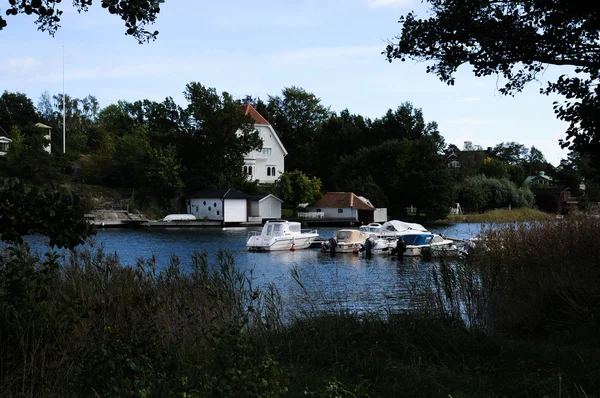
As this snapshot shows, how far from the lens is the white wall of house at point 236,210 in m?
75.4

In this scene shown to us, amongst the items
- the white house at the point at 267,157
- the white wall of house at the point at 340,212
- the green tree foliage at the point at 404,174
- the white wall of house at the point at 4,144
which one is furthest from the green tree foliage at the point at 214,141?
the white wall of house at the point at 4,144

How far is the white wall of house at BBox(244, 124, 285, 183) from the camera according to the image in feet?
298

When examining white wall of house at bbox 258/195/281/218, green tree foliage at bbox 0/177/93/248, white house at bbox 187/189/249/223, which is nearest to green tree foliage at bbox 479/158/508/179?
white wall of house at bbox 258/195/281/218

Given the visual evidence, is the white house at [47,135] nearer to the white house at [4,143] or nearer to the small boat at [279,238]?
the white house at [4,143]

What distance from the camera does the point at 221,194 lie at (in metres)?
75.7

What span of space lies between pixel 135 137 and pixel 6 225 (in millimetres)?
75810

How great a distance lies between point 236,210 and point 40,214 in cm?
7006

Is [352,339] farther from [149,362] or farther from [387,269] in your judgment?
[387,269]

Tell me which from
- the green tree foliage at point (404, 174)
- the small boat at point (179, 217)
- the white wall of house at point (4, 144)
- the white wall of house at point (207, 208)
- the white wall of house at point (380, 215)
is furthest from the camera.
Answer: the white wall of house at point (380, 215)

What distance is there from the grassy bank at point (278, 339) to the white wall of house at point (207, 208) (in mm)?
62453

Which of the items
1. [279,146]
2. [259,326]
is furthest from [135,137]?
[259,326]

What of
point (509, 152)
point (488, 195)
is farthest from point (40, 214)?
point (509, 152)

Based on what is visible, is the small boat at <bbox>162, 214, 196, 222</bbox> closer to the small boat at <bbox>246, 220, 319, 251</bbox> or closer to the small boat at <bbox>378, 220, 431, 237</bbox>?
the small boat at <bbox>246, 220, 319, 251</bbox>

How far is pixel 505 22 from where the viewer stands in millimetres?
10625
